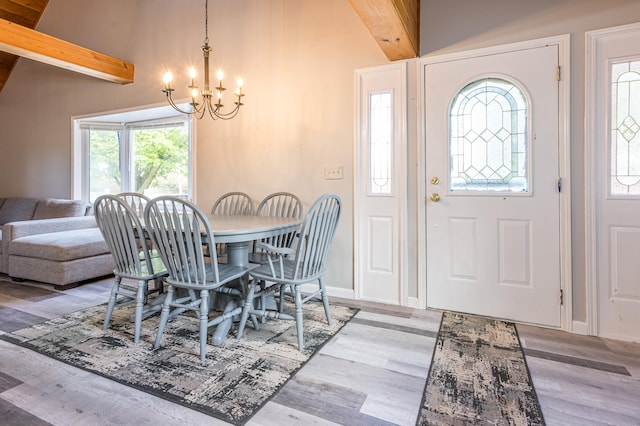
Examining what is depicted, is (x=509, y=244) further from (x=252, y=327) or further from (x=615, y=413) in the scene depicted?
(x=252, y=327)

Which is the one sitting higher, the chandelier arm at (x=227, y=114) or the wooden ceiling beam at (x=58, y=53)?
the wooden ceiling beam at (x=58, y=53)

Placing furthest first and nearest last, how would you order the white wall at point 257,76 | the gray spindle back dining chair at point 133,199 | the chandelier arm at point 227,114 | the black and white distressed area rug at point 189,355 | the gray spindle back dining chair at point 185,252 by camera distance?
the chandelier arm at point 227,114, the white wall at point 257,76, the gray spindle back dining chair at point 133,199, the gray spindle back dining chair at point 185,252, the black and white distressed area rug at point 189,355

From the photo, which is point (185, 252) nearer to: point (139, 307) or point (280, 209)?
point (139, 307)

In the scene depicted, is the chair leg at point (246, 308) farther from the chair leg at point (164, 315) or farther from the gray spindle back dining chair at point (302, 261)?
the chair leg at point (164, 315)

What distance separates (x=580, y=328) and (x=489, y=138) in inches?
56.3

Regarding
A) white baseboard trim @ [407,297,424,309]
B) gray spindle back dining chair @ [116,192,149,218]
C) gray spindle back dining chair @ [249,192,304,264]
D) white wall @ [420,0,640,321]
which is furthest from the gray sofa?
white wall @ [420,0,640,321]

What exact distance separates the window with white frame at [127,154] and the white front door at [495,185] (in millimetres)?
3287

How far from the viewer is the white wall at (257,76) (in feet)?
9.86

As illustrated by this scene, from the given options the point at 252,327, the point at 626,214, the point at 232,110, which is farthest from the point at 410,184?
the point at 232,110

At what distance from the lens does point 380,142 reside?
2873 mm

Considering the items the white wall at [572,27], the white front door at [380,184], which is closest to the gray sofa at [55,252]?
the white front door at [380,184]

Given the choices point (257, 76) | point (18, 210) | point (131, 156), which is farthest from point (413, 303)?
point (18, 210)

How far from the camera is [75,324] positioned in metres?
2.40

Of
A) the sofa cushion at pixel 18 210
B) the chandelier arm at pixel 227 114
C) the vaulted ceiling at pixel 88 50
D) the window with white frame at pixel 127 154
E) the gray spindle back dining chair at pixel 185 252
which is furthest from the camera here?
the sofa cushion at pixel 18 210
